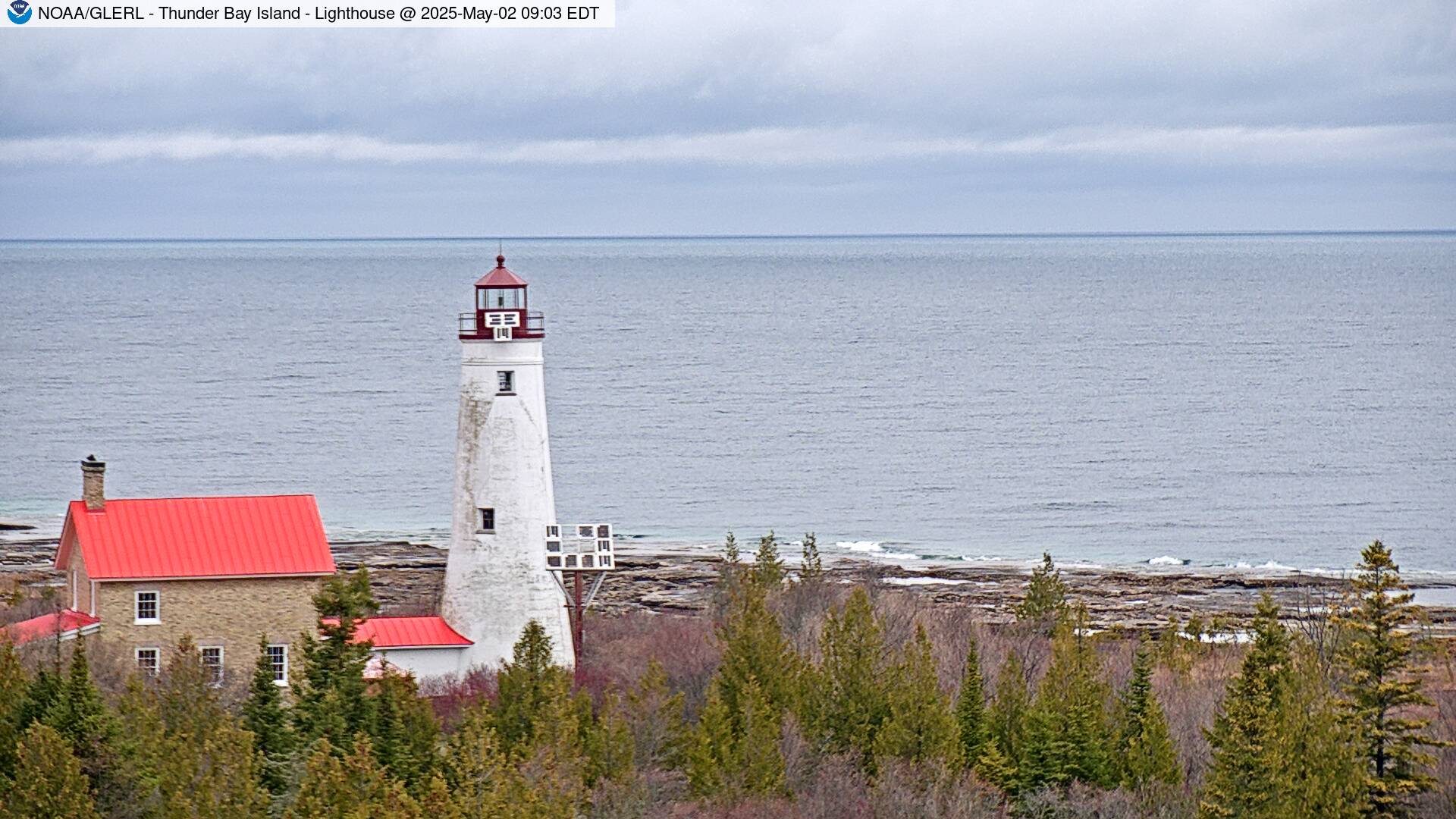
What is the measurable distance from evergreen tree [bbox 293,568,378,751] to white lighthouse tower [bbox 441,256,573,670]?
605 cm

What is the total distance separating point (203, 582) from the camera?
36406mm

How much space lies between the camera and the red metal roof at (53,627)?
35.3 m

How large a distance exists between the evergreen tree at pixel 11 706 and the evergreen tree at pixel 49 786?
6.55 feet

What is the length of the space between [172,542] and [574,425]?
68587 millimetres

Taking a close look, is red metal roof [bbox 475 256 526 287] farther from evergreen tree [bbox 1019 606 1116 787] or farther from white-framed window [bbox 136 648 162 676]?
evergreen tree [bbox 1019 606 1116 787]

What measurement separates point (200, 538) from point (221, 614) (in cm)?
159

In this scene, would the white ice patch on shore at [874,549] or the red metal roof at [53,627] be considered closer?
the red metal roof at [53,627]

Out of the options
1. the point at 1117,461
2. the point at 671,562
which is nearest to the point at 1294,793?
the point at 671,562

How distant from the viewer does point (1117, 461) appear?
9394cm

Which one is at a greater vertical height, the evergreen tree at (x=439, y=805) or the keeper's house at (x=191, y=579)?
the keeper's house at (x=191, y=579)

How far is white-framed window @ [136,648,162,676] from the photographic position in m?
35.8

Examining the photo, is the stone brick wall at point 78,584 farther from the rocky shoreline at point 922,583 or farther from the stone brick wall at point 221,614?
the rocky shoreline at point 922,583

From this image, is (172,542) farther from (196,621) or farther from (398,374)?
(398,374)

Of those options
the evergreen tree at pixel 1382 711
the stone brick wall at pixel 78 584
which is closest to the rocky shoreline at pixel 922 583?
the stone brick wall at pixel 78 584
